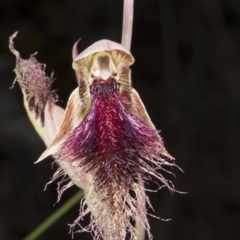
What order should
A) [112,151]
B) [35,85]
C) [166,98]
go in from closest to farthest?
[112,151] → [35,85] → [166,98]

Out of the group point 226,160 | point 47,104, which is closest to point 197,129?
point 226,160

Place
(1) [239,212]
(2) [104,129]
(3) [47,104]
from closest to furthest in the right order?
(2) [104,129]
(3) [47,104]
(1) [239,212]

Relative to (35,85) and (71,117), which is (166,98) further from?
(71,117)

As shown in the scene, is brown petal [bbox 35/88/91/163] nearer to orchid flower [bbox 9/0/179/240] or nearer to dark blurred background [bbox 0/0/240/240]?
orchid flower [bbox 9/0/179/240]

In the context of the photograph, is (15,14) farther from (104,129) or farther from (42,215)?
(104,129)

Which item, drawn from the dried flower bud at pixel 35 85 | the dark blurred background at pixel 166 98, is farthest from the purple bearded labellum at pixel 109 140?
the dark blurred background at pixel 166 98

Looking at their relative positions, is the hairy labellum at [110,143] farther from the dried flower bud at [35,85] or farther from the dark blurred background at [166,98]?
the dark blurred background at [166,98]

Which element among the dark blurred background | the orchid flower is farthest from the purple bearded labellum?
the dark blurred background

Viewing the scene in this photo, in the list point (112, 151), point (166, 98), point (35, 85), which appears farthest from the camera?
point (166, 98)

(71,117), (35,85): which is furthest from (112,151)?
(35,85)
